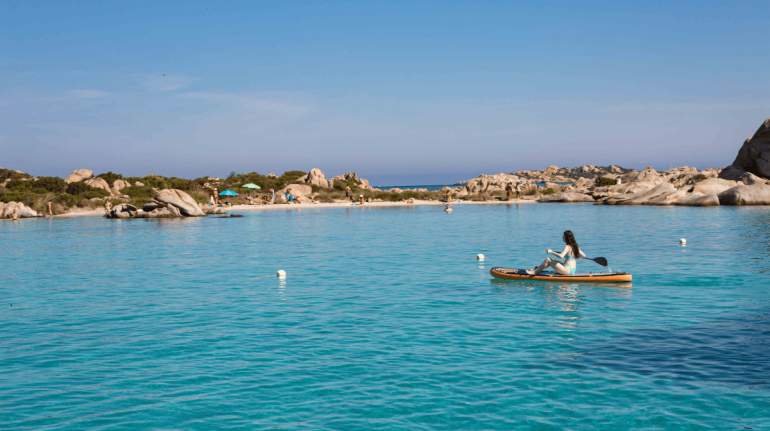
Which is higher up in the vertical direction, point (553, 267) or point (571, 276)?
point (553, 267)

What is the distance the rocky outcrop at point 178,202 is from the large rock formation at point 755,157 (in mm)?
61809

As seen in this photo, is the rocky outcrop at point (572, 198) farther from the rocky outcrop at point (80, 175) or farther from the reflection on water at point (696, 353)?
the reflection on water at point (696, 353)

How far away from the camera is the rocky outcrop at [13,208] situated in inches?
2446

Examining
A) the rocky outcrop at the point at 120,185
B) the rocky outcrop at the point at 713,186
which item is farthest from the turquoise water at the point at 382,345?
the rocky outcrop at the point at 120,185

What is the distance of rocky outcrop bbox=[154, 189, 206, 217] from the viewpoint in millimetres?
57281

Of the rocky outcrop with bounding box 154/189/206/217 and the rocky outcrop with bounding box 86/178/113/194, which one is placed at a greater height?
the rocky outcrop with bounding box 86/178/113/194

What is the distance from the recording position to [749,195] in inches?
2255

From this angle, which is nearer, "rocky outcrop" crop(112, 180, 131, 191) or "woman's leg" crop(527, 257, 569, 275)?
"woman's leg" crop(527, 257, 569, 275)

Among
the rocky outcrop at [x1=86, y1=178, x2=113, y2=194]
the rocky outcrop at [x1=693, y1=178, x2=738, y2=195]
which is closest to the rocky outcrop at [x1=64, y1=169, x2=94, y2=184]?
the rocky outcrop at [x1=86, y1=178, x2=113, y2=194]

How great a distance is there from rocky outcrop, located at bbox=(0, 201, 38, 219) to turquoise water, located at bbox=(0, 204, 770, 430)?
1707 inches

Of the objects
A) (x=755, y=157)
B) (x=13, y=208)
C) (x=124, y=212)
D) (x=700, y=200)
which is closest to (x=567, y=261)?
(x=700, y=200)

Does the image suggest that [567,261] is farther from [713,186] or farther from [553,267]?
[713,186]

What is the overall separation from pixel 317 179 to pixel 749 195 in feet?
208

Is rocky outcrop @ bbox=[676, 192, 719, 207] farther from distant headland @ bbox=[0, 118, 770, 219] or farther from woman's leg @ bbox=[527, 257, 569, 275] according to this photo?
woman's leg @ bbox=[527, 257, 569, 275]
